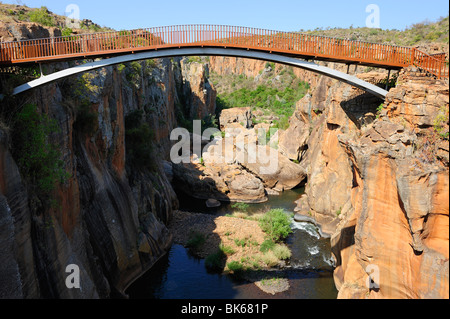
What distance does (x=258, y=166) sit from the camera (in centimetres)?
3309

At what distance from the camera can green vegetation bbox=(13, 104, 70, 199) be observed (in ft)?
35.5

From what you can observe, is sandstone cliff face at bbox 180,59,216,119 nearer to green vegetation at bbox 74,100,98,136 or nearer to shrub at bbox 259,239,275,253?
shrub at bbox 259,239,275,253

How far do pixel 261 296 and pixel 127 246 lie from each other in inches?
248

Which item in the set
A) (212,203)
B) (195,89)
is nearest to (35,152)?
(212,203)

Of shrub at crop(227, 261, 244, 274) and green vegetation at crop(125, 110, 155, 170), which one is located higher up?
green vegetation at crop(125, 110, 155, 170)

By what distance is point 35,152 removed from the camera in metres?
11.0

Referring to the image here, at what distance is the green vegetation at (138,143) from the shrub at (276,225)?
7663mm

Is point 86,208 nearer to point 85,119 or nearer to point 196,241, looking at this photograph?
point 85,119

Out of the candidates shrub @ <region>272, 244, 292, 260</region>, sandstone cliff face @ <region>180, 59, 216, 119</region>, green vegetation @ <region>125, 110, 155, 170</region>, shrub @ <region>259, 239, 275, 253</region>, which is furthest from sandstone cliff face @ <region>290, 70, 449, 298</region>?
sandstone cliff face @ <region>180, 59, 216, 119</region>

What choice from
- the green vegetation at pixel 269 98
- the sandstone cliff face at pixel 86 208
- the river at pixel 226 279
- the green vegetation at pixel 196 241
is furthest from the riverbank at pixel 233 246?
the green vegetation at pixel 269 98

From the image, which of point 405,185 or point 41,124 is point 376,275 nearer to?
point 405,185

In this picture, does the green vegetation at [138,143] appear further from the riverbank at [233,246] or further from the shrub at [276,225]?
the shrub at [276,225]

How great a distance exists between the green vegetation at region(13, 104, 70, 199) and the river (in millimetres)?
7270

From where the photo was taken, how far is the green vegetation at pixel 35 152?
10828 millimetres
